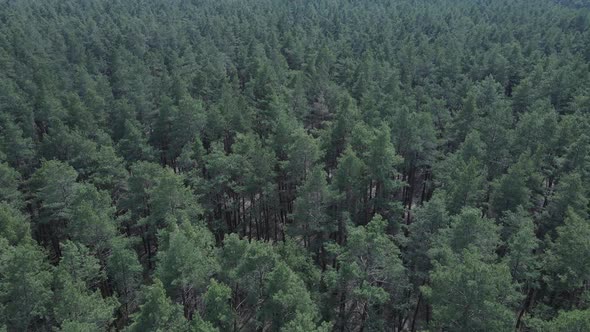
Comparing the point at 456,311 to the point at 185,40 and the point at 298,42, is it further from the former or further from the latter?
the point at 185,40

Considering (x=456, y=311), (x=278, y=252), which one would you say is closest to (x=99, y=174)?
(x=278, y=252)

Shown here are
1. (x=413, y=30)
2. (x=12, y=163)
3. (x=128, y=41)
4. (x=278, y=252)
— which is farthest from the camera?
(x=413, y=30)

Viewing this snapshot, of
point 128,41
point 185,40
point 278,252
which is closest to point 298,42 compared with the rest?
point 185,40

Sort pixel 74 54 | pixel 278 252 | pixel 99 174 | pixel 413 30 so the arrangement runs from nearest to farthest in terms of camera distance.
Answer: pixel 278 252
pixel 99 174
pixel 74 54
pixel 413 30

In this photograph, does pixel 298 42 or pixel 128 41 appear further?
pixel 128 41

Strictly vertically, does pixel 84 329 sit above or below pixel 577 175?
below

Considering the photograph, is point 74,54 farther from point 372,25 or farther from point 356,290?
point 356,290
